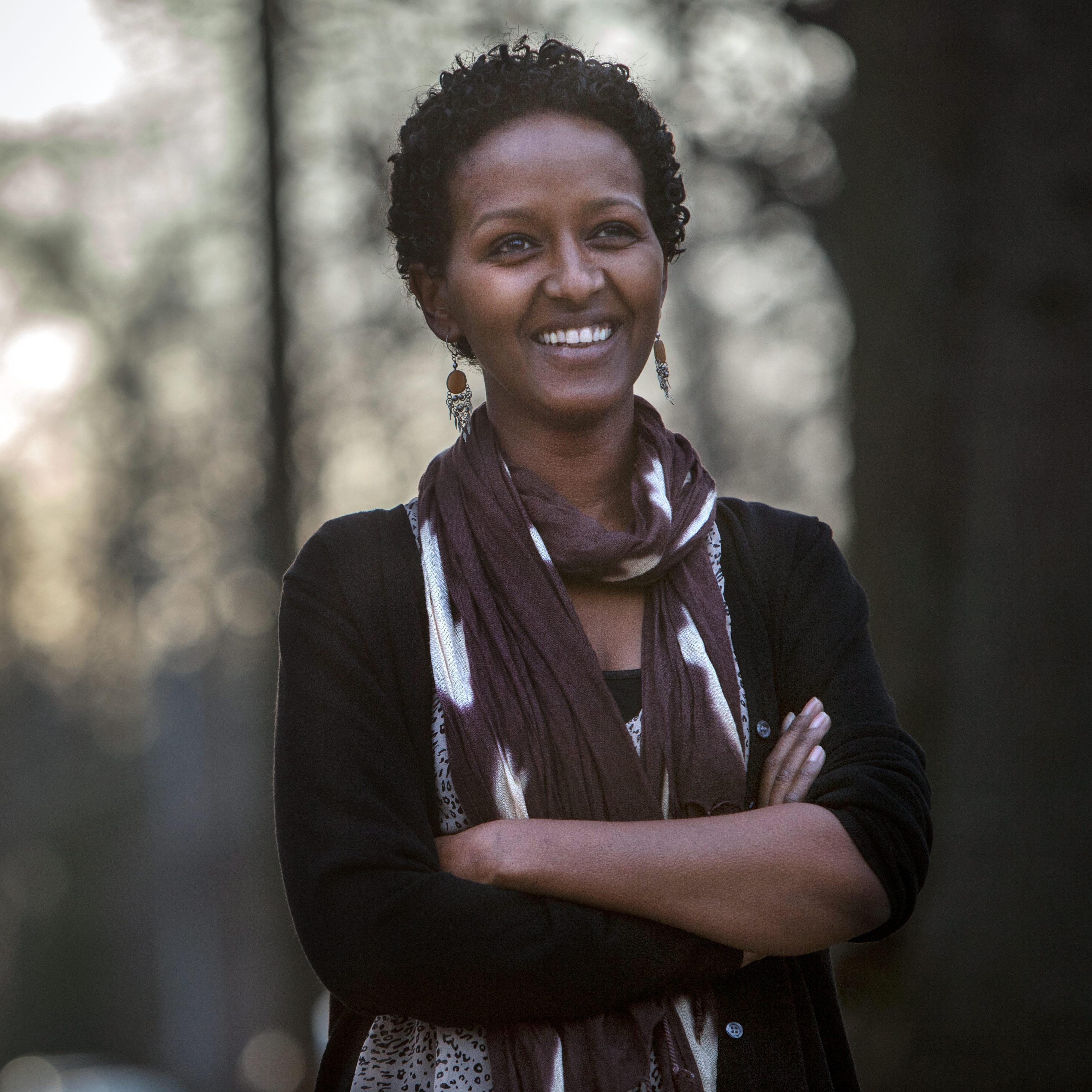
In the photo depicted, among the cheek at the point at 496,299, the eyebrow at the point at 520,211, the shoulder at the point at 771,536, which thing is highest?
the eyebrow at the point at 520,211

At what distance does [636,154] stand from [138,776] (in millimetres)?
37351

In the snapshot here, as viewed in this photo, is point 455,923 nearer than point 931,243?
Yes

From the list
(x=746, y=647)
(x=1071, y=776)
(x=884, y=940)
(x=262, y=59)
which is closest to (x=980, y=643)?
(x=1071, y=776)

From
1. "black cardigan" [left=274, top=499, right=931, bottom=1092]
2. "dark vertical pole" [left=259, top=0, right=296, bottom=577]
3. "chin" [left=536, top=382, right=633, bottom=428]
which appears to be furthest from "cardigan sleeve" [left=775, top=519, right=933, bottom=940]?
"dark vertical pole" [left=259, top=0, right=296, bottom=577]

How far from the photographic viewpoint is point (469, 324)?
7.70 feet

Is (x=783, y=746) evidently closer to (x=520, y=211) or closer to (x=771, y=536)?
(x=771, y=536)

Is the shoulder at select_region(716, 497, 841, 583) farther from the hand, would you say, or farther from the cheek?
the cheek

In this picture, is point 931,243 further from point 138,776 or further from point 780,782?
point 138,776

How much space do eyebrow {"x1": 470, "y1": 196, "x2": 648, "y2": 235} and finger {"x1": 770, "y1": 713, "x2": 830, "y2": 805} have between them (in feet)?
3.15

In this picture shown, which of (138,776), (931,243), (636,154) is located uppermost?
(931,243)

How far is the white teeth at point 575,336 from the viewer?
2.29 meters

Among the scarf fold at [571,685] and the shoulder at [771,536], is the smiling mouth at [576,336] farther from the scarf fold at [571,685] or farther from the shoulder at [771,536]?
the shoulder at [771,536]

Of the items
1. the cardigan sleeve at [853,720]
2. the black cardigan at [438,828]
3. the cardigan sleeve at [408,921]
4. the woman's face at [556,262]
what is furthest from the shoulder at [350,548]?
the cardigan sleeve at [853,720]

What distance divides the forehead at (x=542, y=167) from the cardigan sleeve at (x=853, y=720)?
2.45 feet
